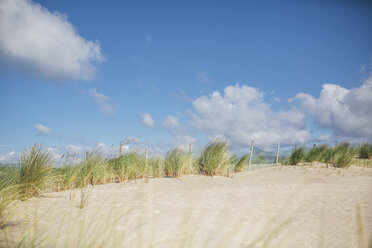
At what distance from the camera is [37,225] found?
9.84 ft

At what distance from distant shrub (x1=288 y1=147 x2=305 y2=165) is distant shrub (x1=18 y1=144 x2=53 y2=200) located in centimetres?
1173

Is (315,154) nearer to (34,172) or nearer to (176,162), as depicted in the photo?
(176,162)

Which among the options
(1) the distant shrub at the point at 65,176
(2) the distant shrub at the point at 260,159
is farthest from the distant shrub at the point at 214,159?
(2) the distant shrub at the point at 260,159

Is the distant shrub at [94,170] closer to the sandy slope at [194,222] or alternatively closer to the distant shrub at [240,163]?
the sandy slope at [194,222]

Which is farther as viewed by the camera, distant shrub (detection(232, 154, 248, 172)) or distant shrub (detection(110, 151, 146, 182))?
distant shrub (detection(232, 154, 248, 172))

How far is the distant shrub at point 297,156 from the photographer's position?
1305 cm

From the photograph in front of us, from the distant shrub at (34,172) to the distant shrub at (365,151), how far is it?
63.9 ft

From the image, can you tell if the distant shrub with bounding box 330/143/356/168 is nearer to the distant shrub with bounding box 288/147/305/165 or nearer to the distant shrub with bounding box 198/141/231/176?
the distant shrub with bounding box 288/147/305/165

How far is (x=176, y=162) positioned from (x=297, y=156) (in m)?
7.31

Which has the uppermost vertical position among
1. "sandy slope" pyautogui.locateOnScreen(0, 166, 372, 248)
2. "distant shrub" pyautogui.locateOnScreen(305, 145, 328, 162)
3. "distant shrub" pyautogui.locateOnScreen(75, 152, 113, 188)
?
"distant shrub" pyautogui.locateOnScreen(305, 145, 328, 162)

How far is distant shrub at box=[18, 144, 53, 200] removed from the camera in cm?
465

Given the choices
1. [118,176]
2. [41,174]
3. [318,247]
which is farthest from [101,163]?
[318,247]

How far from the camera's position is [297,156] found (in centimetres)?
1304

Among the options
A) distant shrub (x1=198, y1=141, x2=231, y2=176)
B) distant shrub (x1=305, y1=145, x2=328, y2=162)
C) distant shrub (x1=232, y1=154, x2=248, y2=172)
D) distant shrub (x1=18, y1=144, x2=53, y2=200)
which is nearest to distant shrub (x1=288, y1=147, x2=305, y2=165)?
distant shrub (x1=305, y1=145, x2=328, y2=162)
